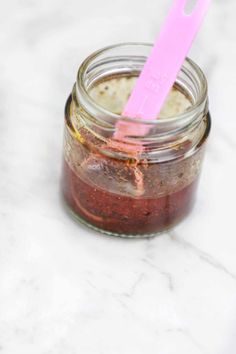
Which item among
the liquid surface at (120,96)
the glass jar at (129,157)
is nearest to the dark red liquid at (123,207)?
the glass jar at (129,157)

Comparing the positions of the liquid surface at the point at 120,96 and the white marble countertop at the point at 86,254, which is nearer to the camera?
the white marble countertop at the point at 86,254

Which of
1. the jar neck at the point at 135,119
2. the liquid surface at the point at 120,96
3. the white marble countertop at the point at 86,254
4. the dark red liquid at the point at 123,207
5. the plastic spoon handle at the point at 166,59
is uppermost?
the plastic spoon handle at the point at 166,59


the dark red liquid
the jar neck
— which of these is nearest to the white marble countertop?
the dark red liquid

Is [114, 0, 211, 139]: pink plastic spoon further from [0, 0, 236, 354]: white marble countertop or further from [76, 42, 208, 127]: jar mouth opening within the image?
[0, 0, 236, 354]: white marble countertop

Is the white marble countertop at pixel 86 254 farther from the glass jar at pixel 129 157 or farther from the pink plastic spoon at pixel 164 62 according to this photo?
the pink plastic spoon at pixel 164 62

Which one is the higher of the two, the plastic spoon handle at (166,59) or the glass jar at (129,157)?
the plastic spoon handle at (166,59)

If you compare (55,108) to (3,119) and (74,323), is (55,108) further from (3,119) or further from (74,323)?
(74,323)

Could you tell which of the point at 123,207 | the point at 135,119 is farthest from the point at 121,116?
the point at 123,207
